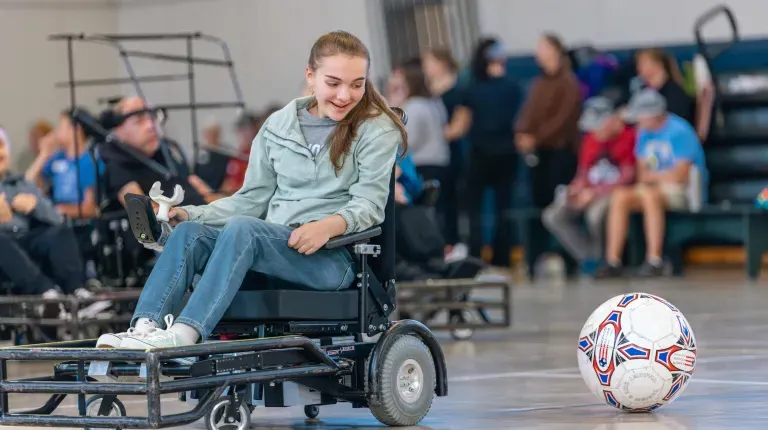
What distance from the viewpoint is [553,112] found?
14.5 m

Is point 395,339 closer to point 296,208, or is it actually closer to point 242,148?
point 296,208

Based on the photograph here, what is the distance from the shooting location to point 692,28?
15094 mm

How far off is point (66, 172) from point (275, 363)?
751cm

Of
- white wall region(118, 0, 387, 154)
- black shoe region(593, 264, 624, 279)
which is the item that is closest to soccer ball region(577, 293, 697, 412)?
black shoe region(593, 264, 624, 279)

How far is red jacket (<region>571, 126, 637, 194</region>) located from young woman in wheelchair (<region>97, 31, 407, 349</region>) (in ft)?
31.3

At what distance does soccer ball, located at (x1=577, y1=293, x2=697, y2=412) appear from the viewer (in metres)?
4.77

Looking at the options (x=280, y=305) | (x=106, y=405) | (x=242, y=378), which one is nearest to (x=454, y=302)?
(x=280, y=305)

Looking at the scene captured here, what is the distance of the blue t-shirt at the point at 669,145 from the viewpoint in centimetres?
1352

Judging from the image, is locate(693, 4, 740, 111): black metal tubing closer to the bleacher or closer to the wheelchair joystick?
the bleacher

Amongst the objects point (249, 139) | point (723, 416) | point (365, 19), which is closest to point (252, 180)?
point (723, 416)

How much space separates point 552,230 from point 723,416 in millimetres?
10127

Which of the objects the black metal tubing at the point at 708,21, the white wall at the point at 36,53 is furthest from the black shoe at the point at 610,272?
the white wall at the point at 36,53

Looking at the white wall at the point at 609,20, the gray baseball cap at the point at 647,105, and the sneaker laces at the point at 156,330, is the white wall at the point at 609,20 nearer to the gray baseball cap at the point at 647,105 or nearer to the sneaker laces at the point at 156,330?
the gray baseball cap at the point at 647,105

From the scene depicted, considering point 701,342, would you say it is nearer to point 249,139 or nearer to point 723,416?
point 723,416
